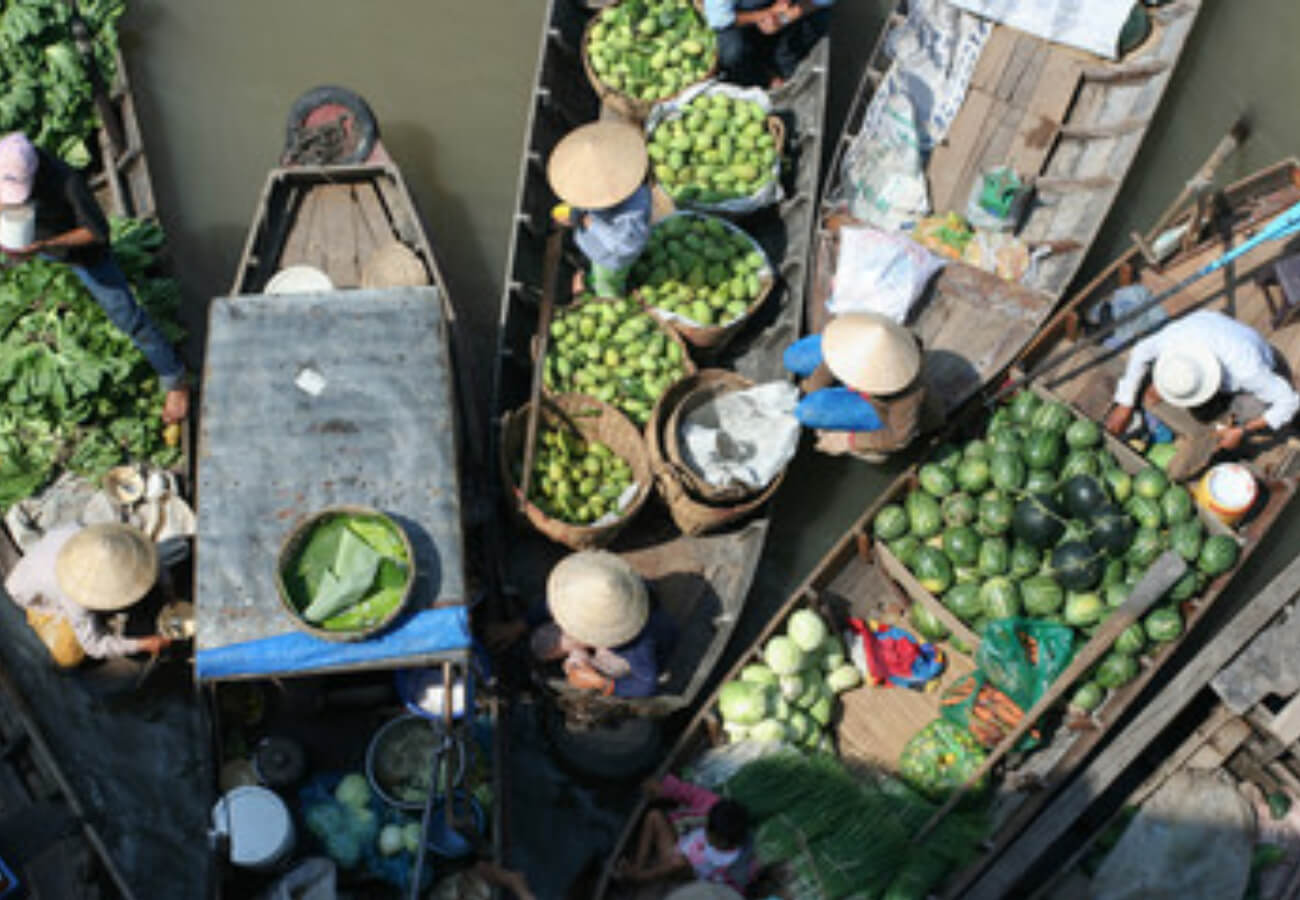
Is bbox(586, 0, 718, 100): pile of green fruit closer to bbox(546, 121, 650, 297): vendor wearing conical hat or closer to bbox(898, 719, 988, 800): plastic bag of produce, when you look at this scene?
bbox(546, 121, 650, 297): vendor wearing conical hat

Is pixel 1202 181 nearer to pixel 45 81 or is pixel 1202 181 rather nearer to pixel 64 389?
pixel 64 389

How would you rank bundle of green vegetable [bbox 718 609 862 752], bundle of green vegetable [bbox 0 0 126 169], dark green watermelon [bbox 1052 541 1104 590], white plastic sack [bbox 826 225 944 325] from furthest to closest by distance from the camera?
bundle of green vegetable [bbox 0 0 126 169]
white plastic sack [bbox 826 225 944 325]
dark green watermelon [bbox 1052 541 1104 590]
bundle of green vegetable [bbox 718 609 862 752]

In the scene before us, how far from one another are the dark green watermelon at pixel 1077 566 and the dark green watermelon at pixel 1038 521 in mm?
106

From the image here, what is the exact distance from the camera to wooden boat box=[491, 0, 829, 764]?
632 centimetres

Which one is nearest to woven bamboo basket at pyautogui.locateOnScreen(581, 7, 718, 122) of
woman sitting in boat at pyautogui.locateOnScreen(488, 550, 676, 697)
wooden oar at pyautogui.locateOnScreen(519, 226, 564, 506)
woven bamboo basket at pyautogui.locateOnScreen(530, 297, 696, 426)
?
woven bamboo basket at pyautogui.locateOnScreen(530, 297, 696, 426)

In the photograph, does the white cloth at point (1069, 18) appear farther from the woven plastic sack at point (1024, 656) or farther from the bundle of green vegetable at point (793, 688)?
the bundle of green vegetable at point (793, 688)

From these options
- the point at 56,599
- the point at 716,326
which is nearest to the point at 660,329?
the point at 716,326

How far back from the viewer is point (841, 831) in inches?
217

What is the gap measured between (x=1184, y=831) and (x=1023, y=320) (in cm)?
320

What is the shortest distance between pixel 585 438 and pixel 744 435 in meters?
0.94

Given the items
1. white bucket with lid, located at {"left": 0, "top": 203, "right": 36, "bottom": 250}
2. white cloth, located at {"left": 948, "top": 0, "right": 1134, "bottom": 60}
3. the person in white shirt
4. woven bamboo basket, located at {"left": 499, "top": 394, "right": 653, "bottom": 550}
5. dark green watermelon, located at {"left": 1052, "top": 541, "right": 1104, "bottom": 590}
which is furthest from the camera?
white cloth, located at {"left": 948, "top": 0, "right": 1134, "bottom": 60}

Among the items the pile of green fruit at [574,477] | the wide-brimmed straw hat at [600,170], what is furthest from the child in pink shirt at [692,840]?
the wide-brimmed straw hat at [600,170]

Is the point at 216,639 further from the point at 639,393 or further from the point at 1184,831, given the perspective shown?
the point at 1184,831

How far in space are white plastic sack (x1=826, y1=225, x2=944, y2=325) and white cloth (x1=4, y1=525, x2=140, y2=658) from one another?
4571mm
